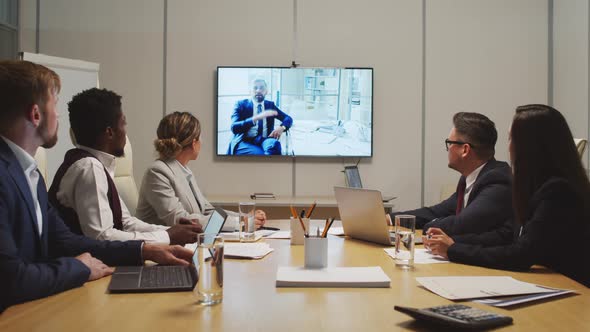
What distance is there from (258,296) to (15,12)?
4417mm

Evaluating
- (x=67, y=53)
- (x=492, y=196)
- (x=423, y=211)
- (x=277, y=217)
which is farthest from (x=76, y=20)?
(x=492, y=196)

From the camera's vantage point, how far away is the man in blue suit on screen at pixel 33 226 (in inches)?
49.6

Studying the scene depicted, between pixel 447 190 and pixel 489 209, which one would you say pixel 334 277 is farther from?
pixel 447 190

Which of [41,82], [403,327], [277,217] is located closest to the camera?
[403,327]

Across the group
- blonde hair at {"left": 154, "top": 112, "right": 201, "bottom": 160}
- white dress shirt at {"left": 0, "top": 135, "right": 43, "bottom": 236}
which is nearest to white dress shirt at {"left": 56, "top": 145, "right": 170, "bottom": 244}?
white dress shirt at {"left": 0, "top": 135, "right": 43, "bottom": 236}

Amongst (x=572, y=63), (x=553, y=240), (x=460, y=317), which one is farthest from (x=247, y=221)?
(x=572, y=63)

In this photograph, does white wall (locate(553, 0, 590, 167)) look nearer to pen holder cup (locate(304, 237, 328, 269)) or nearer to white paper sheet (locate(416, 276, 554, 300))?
white paper sheet (locate(416, 276, 554, 300))

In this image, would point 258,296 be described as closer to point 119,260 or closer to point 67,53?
point 119,260

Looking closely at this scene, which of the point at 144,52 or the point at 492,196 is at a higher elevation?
the point at 144,52

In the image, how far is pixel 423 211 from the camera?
292cm

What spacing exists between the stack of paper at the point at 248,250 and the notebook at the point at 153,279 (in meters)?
0.29

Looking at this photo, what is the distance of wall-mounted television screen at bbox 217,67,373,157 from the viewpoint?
462 cm

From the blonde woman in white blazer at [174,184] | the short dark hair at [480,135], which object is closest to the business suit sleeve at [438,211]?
the short dark hair at [480,135]

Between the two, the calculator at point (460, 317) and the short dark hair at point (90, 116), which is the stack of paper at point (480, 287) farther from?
the short dark hair at point (90, 116)
